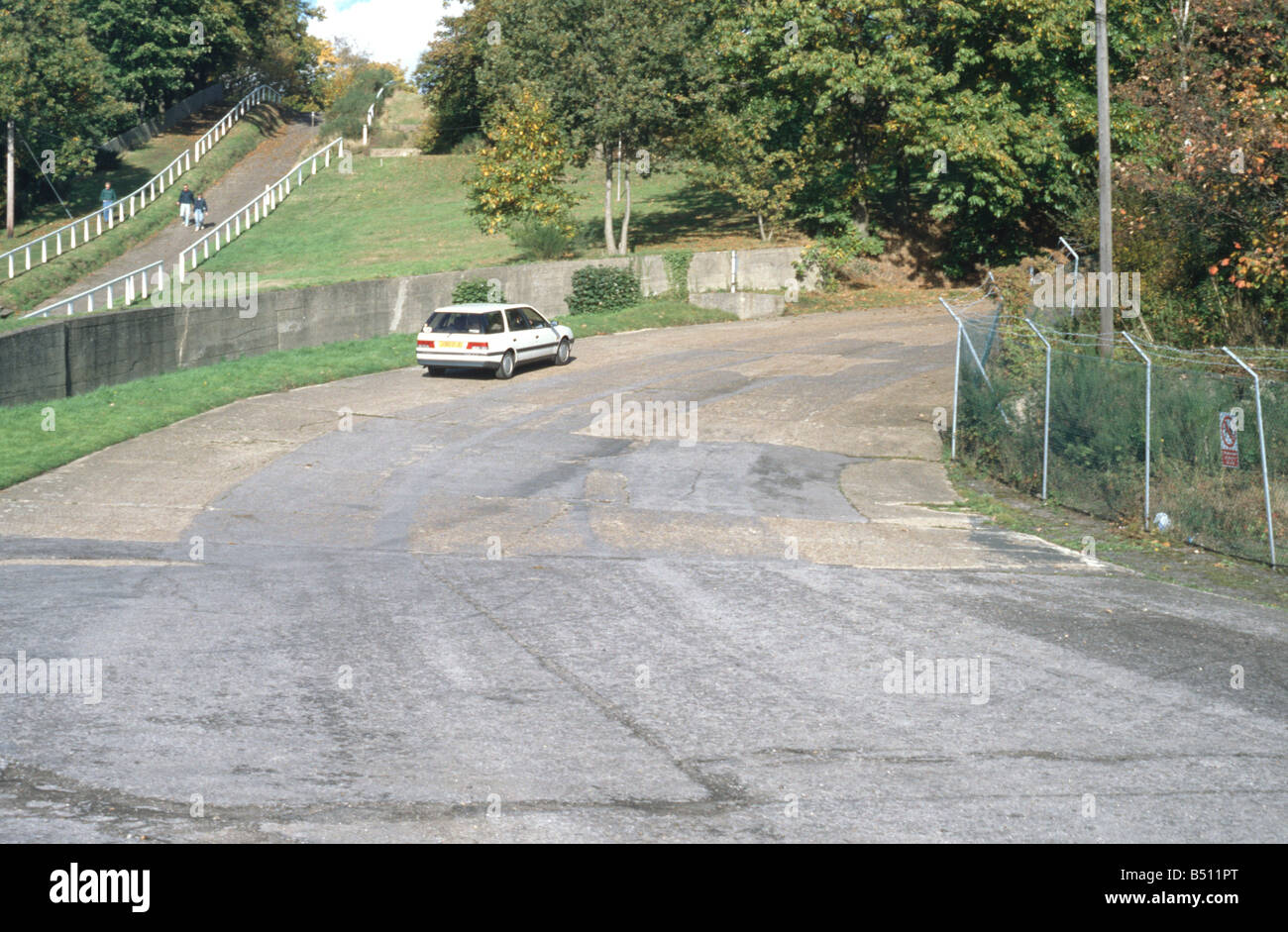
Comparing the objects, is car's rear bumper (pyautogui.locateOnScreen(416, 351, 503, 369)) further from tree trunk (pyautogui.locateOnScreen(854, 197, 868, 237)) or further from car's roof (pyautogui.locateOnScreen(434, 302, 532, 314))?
tree trunk (pyautogui.locateOnScreen(854, 197, 868, 237))

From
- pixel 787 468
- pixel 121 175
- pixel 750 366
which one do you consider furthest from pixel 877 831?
pixel 121 175

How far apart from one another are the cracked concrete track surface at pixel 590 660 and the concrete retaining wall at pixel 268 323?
3.58 m

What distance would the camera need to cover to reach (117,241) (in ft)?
151

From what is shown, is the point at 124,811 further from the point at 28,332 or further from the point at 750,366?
the point at 750,366

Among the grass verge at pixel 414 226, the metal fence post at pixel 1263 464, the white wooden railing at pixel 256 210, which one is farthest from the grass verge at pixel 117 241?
the metal fence post at pixel 1263 464

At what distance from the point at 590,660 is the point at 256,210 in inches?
1965

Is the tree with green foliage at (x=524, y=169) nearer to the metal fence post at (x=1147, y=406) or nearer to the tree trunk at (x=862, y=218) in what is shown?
the tree trunk at (x=862, y=218)

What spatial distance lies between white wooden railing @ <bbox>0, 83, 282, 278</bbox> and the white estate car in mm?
18392

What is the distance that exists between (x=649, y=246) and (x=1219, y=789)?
4092cm

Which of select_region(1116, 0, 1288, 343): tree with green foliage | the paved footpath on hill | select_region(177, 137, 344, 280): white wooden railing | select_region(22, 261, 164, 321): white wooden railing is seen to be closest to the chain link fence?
select_region(1116, 0, 1288, 343): tree with green foliage

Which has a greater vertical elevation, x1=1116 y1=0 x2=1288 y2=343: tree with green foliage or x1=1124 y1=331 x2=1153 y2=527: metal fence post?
x1=1116 y1=0 x2=1288 y2=343: tree with green foliage

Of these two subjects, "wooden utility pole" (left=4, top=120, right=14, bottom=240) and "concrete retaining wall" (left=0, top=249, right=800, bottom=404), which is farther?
"wooden utility pole" (left=4, top=120, right=14, bottom=240)

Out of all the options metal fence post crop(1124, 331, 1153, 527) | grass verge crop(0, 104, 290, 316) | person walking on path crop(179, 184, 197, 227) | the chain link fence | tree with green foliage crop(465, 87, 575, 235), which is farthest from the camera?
person walking on path crop(179, 184, 197, 227)

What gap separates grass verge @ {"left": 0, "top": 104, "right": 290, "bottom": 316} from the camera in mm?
37594
